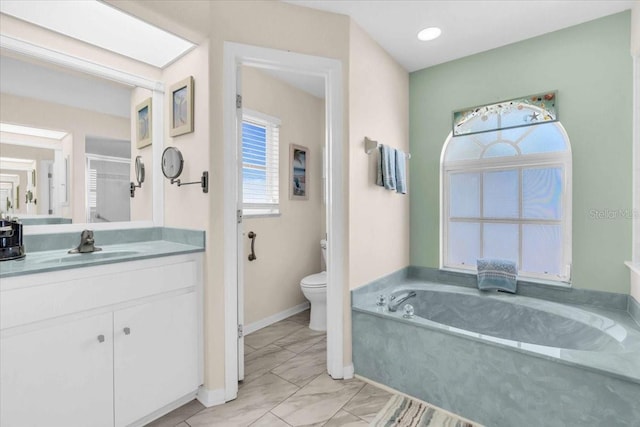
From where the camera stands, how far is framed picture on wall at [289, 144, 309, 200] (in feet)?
11.1

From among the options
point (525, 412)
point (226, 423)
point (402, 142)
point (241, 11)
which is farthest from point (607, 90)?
point (226, 423)

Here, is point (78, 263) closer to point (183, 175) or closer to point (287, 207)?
point (183, 175)

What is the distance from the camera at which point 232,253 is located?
1918 mm

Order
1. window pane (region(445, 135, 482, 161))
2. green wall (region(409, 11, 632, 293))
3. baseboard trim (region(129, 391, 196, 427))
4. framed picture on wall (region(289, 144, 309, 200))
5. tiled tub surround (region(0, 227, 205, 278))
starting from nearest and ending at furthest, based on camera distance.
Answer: tiled tub surround (region(0, 227, 205, 278)), baseboard trim (region(129, 391, 196, 427)), green wall (region(409, 11, 632, 293)), window pane (region(445, 135, 482, 161)), framed picture on wall (region(289, 144, 309, 200))

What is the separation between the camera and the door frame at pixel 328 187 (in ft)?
6.21

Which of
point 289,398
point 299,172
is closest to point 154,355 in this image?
point 289,398

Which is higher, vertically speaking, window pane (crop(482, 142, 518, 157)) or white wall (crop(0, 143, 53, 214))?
window pane (crop(482, 142, 518, 157))

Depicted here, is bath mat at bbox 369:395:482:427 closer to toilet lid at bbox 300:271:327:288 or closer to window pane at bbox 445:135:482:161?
toilet lid at bbox 300:271:327:288

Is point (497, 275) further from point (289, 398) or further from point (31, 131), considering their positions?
point (31, 131)

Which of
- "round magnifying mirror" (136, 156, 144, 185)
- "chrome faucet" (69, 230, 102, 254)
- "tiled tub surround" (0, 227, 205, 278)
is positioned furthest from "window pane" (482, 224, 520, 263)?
"chrome faucet" (69, 230, 102, 254)

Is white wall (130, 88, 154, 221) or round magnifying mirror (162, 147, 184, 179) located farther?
white wall (130, 88, 154, 221)

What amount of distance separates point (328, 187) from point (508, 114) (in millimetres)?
1692

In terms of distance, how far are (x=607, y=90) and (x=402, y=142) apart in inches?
57.4

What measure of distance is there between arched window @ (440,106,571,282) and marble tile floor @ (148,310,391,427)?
4.92 ft
